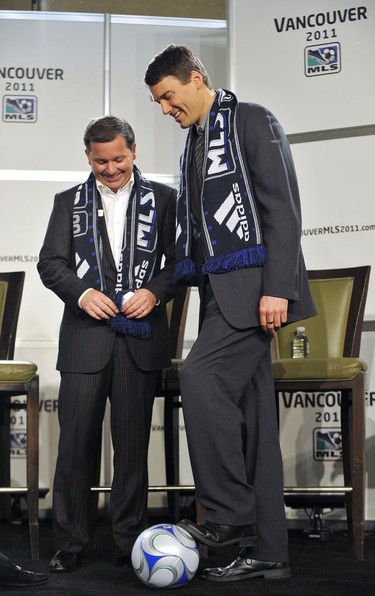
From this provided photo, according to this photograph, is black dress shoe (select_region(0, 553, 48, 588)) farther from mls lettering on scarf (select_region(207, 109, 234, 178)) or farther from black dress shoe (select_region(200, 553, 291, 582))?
mls lettering on scarf (select_region(207, 109, 234, 178))

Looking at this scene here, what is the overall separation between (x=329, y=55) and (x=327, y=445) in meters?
1.94

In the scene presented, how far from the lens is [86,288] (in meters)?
2.86

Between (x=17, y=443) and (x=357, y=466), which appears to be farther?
(x=17, y=443)

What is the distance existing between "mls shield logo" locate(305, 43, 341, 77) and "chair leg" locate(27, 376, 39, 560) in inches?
86.5

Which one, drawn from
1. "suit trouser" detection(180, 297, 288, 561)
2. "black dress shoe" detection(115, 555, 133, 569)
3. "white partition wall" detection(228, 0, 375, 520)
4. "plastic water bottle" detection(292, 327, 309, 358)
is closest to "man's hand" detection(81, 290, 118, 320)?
"suit trouser" detection(180, 297, 288, 561)

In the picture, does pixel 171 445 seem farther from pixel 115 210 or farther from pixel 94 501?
pixel 115 210

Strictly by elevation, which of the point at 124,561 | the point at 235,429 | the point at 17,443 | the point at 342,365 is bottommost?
the point at 124,561

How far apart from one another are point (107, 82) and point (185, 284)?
228cm

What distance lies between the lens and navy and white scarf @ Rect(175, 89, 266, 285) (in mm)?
2521

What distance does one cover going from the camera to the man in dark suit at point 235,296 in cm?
246

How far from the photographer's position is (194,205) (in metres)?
2.70

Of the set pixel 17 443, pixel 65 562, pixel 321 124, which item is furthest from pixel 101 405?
pixel 321 124

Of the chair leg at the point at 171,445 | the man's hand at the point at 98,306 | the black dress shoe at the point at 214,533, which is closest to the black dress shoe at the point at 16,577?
the black dress shoe at the point at 214,533

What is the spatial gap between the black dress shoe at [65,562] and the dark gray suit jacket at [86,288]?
0.60m
